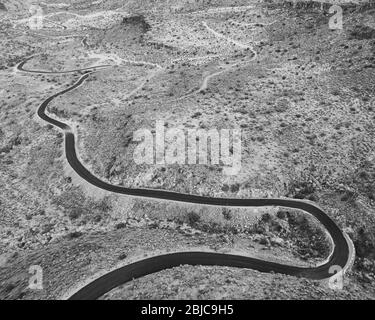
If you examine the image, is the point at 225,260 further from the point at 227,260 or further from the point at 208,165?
the point at 208,165

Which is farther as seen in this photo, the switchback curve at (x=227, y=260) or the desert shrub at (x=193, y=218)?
the desert shrub at (x=193, y=218)

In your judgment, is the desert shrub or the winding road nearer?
the winding road

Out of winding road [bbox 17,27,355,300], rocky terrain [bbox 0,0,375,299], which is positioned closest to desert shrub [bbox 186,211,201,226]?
rocky terrain [bbox 0,0,375,299]

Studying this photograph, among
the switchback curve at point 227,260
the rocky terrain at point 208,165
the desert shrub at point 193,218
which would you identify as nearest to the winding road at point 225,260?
the switchback curve at point 227,260

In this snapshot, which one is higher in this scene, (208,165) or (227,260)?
(208,165)

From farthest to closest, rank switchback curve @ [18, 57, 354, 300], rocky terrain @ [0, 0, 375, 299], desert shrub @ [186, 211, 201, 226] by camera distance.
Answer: desert shrub @ [186, 211, 201, 226], rocky terrain @ [0, 0, 375, 299], switchback curve @ [18, 57, 354, 300]

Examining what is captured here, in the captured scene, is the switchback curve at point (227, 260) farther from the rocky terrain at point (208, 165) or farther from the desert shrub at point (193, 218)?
the desert shrub at point (193, 218)

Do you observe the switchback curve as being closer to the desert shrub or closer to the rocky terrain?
the rocky terrain

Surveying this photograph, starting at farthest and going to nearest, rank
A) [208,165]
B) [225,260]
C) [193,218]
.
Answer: [208,165], [193,218], [225,260]

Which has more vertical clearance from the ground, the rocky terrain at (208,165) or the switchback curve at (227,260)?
the rocky terrain at (208,165)

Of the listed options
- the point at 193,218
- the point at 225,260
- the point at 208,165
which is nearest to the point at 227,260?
the point at 225,260

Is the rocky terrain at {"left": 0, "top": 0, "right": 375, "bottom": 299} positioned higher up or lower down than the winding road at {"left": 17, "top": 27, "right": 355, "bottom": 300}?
higher up
